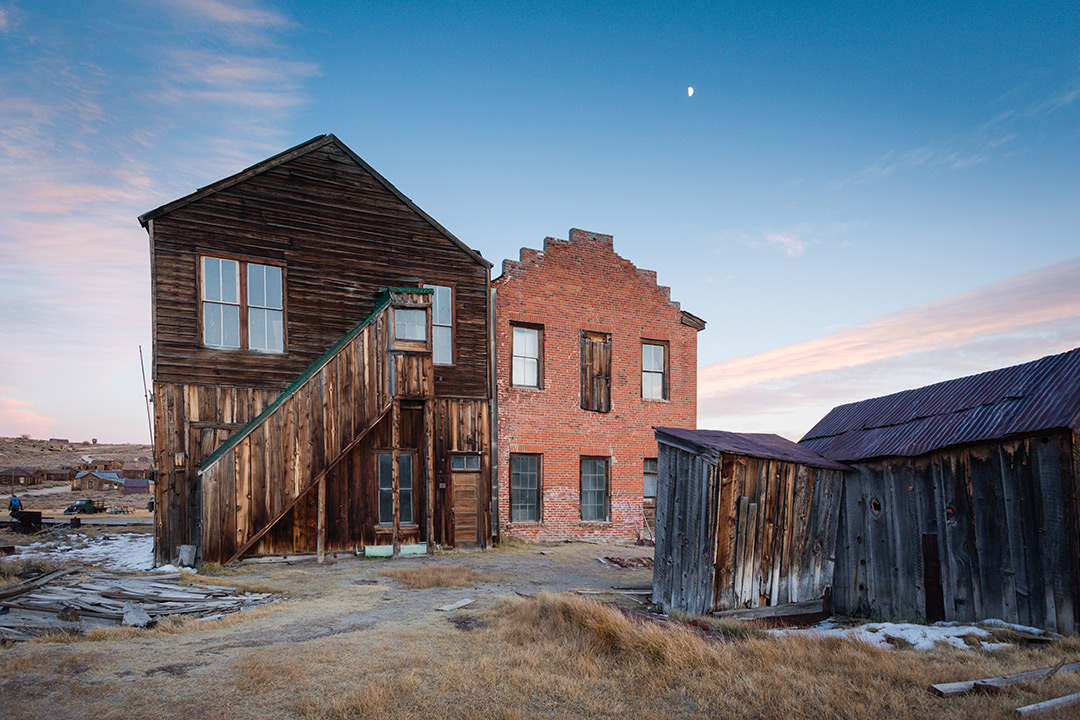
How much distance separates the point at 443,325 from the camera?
18844 millimetres

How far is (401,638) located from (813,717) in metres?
4.87

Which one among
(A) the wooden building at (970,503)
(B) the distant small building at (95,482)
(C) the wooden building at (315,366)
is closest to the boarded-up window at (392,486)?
(C) the wooden building at (315,366)

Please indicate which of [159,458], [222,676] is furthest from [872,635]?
[159,458]

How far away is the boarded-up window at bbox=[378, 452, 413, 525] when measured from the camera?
58.0 ft

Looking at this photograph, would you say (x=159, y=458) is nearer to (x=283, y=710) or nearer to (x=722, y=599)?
(x=283, y=710)

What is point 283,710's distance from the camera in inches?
238

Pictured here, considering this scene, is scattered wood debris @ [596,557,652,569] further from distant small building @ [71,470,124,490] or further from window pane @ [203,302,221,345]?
distant small building @ [71,470,124,490]

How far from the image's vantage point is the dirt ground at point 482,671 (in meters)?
6.08

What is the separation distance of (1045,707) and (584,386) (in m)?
16.7

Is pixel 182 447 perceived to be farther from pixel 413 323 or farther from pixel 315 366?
pixel 413 323

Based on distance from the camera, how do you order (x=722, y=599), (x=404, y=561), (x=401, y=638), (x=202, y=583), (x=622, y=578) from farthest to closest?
(x=404, y=561)
(x=622, y=578)
(x=202, y=583)
(x=722, y=599)
(x=401, y=638)

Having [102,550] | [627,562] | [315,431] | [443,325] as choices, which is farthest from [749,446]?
[102,550]

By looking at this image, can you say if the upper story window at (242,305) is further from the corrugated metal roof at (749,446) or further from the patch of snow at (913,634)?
the patch of snow at (913,634)

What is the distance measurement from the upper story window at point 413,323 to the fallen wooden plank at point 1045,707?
14024 mm
